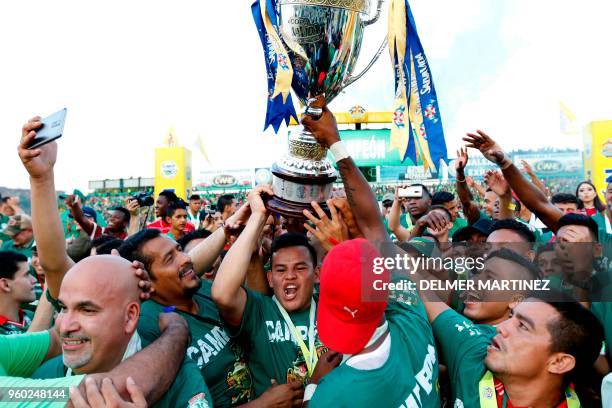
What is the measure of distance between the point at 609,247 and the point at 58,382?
3731 millimetres

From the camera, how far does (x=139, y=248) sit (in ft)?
9.39

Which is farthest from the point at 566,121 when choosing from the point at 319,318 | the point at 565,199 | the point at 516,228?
the point at 319,318

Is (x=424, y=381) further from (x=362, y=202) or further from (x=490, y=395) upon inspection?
(x=362, y=202)

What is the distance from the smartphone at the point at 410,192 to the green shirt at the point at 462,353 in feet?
9.34

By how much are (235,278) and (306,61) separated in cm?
136

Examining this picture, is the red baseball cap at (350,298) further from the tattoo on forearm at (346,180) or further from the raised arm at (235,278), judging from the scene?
the raised arm at (235,278)

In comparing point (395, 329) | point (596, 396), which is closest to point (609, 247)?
point (596, 396)

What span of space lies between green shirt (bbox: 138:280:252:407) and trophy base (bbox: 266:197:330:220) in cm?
71

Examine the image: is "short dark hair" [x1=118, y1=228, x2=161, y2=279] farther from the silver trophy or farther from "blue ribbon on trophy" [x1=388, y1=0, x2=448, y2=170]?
"blue ribbon on trophy" [x1=388, y1=0, x2=448, y2=170]

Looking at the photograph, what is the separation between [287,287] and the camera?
9.34 feet

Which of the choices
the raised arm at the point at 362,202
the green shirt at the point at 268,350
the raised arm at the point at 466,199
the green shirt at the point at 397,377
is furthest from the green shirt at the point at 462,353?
the raised arm at the point at 466,199

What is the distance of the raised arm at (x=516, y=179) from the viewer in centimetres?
342

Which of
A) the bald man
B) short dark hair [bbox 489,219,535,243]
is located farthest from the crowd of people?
short dark hair [bbox 489,219,535,243]

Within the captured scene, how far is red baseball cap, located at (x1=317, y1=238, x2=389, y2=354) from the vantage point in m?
1.66
